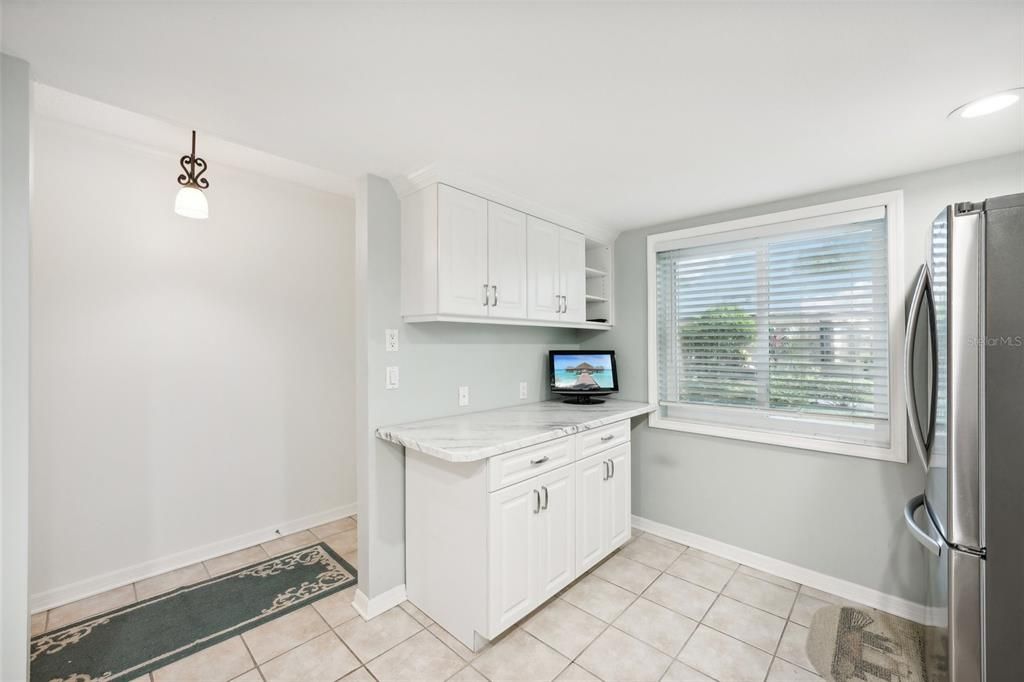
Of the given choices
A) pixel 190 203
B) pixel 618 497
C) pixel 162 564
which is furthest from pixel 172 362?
pixel 618 497

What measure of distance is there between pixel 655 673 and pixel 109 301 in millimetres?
3330

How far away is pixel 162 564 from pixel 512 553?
221 centimetres

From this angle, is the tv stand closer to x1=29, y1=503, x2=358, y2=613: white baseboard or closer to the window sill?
the window sill

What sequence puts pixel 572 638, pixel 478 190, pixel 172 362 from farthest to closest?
1. pixel 172 362
2. pixel 478 190
3. pixel 572 638

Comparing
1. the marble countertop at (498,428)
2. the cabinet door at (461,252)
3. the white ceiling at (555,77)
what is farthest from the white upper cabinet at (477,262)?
the marble countertop at (498,428)

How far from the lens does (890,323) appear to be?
7.41ft

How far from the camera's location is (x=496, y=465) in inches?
75.7

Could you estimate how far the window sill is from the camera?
227cm

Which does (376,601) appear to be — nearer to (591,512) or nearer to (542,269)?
(591,512)

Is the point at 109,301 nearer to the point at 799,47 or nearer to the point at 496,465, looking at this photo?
the point at 496,465

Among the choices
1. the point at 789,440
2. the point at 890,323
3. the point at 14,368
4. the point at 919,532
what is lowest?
the point at 919,532

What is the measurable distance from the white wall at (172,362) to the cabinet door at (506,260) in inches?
59.4

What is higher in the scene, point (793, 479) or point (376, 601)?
point (793, 479)

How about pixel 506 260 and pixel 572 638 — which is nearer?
pixel 572 638
